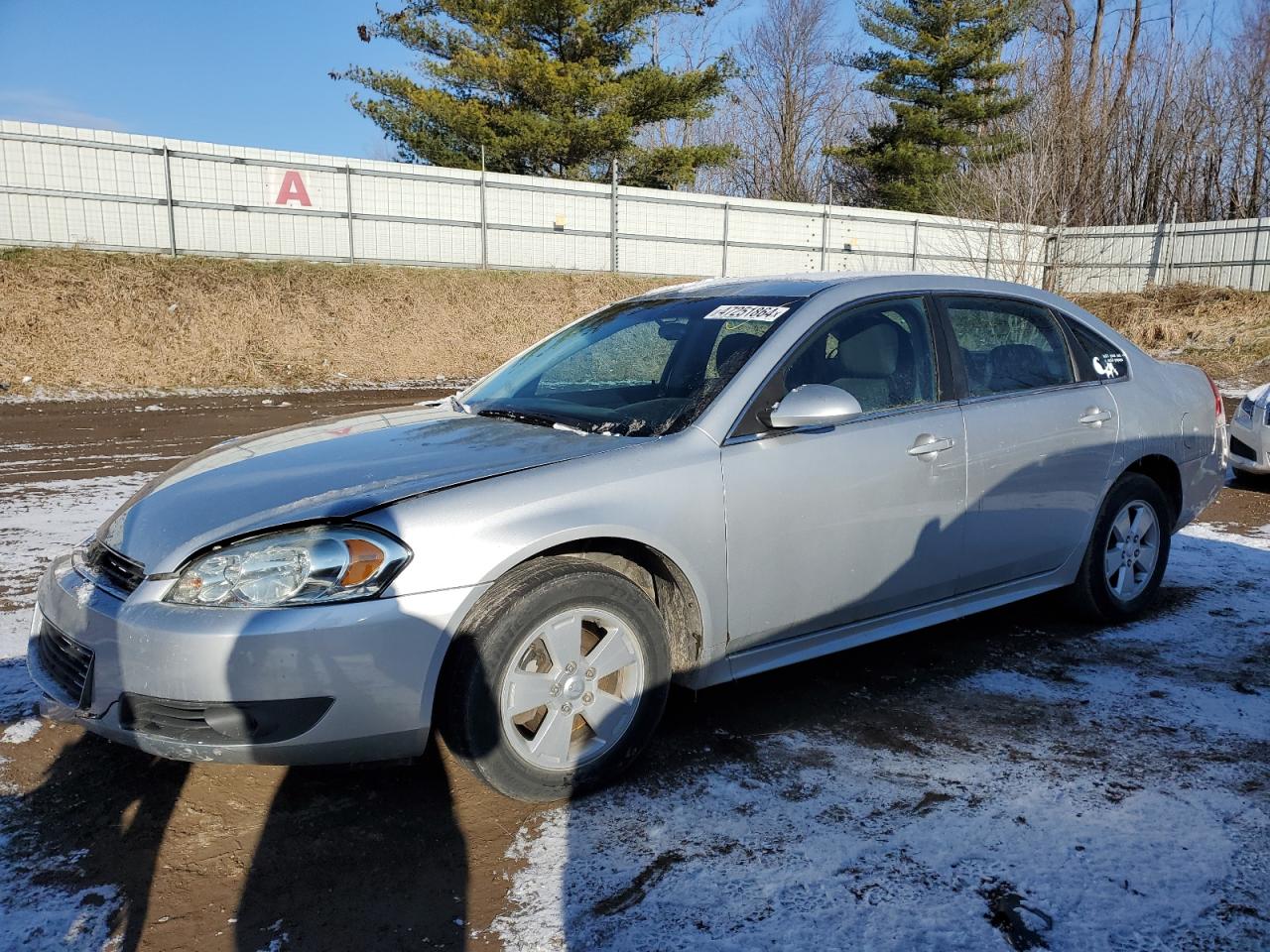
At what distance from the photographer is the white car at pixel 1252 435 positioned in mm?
7699

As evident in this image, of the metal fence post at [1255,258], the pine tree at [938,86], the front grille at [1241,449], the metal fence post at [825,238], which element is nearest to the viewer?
the front grille at [1241,449]

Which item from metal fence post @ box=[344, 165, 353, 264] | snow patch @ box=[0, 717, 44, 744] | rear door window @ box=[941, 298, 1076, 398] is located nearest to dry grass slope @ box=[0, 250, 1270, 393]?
metal fence post @ box=[344, 165, 353, 264]

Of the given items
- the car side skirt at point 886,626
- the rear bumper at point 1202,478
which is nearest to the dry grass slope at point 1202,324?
the rear bumper at point 1202,478

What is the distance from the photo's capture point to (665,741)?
3.38 m

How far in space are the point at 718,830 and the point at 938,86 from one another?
122ft

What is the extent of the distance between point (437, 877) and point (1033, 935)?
1.47 m

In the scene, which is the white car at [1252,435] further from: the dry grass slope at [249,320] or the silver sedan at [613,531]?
the dry grass slope at [249,320]

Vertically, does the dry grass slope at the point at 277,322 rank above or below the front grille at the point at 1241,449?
above

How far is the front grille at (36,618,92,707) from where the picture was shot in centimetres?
274

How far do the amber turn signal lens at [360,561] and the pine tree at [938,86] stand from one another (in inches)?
1350

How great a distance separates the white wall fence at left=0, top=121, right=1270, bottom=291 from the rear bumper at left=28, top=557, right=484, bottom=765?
17260 mm

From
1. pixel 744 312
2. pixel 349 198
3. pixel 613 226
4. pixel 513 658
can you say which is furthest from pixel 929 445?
pixel 613 226

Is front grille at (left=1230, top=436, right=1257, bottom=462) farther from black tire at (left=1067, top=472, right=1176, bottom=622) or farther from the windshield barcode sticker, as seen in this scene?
the windshield barcode sticker

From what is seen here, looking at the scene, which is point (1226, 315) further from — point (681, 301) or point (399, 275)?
point (681, 301)
